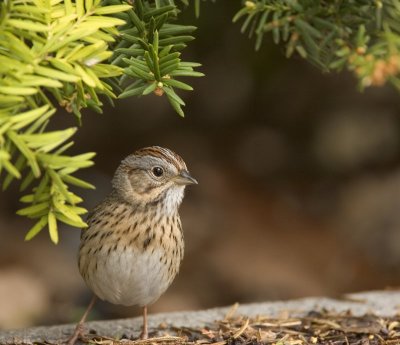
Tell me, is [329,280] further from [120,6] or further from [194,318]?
[120,6]

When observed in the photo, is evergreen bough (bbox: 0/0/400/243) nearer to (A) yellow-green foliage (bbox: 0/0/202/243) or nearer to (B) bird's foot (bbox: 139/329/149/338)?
(A) yellow-green foliage (bbox: 0/0/202/243)

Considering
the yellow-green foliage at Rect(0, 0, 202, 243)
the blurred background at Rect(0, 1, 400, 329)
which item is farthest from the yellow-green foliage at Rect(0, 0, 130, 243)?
the blurred background at Rect(0, 1, 400, 329)

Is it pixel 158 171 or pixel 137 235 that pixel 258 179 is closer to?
pixel 158 171

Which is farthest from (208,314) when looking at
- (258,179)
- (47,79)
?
(258,179)

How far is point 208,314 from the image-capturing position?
199 inches

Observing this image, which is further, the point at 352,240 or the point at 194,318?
the point at 352,240

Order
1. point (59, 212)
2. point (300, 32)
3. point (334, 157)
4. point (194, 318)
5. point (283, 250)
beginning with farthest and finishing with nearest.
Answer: point (334, 157), point (283, 250), point (194, 318), point (300, 32), point (59, 212)

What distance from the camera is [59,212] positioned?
10.4ft

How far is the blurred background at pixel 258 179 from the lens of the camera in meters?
7.60

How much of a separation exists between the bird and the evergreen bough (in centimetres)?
89

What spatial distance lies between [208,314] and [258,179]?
12.4 ft

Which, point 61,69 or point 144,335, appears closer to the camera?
point 61,69

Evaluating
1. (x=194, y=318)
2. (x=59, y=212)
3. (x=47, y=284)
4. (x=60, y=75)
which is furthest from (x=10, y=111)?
(x=47, y=284)

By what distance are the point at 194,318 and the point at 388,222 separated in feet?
12.1
